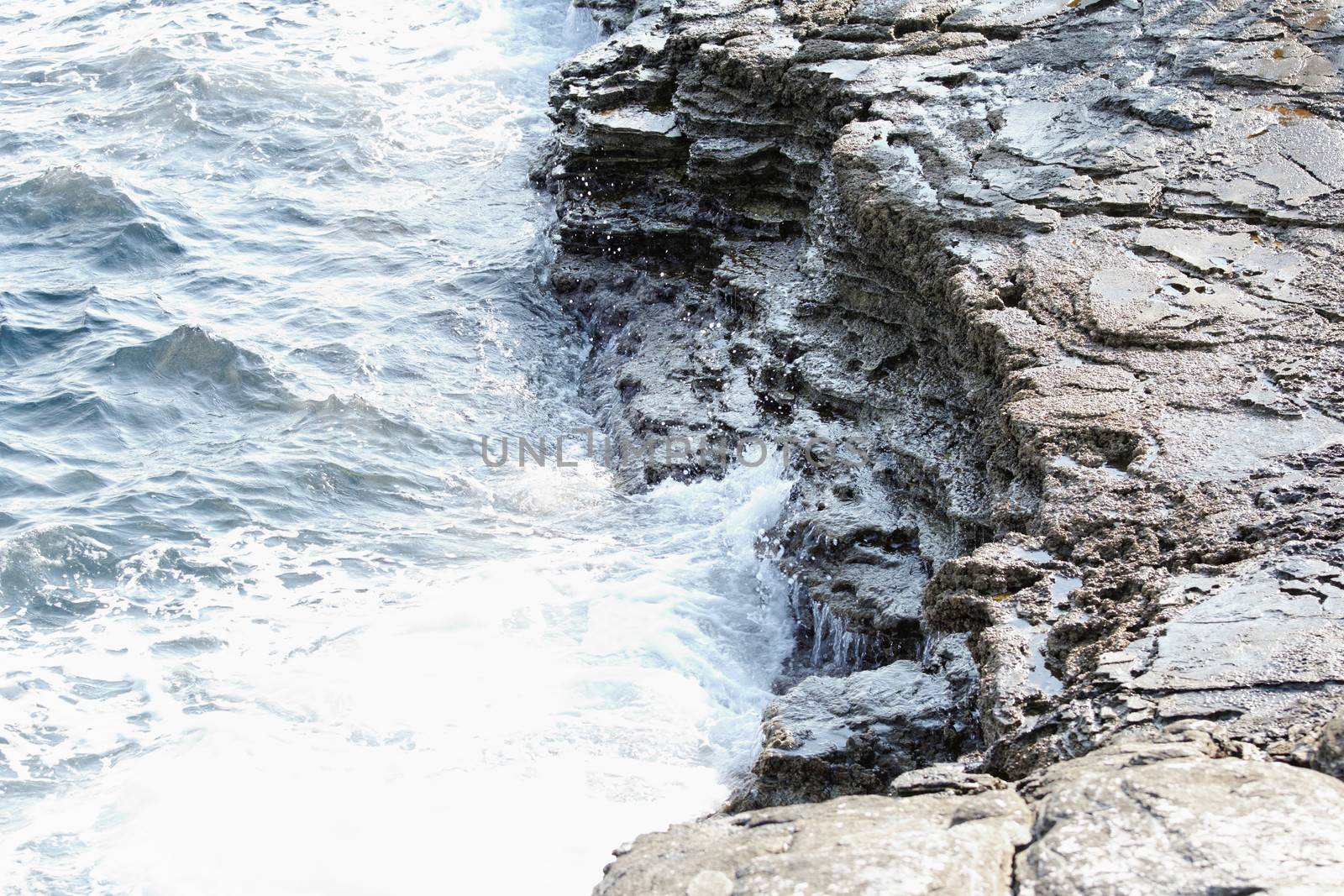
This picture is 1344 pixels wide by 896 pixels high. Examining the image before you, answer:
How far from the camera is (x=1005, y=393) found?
20.7 ft

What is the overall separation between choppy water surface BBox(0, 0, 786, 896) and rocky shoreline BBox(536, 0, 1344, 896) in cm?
Answer: 83

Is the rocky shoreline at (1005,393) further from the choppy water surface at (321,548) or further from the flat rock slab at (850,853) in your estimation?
the choppy water surface at (321,548)

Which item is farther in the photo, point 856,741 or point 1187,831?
point 856,741

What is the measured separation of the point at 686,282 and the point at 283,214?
5125 millimetres

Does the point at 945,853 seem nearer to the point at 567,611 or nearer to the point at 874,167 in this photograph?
the point at 567,611

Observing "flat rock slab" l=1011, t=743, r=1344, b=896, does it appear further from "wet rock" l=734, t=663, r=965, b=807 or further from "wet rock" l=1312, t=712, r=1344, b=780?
"wet rock" l=734, t=663, r=965, b=807

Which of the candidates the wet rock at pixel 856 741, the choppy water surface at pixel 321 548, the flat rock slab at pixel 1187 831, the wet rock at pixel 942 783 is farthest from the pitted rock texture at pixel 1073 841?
the choppy water surface at pixel 321 548

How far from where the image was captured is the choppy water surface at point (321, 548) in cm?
611

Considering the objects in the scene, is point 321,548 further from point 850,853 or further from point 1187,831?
point 1187,831

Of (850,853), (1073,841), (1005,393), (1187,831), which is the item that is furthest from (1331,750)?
(1005,393)

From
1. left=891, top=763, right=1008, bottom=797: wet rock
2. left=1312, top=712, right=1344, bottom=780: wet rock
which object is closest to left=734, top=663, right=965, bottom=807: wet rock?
left=891, top=763, right=1008, bottom=797: wet rock

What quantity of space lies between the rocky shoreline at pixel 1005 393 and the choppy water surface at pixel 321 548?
32.5 inches

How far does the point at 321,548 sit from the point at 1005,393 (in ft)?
15.4

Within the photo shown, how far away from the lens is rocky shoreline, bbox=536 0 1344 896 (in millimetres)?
3602
